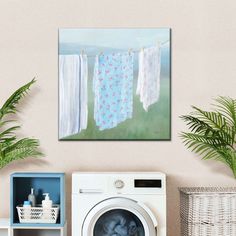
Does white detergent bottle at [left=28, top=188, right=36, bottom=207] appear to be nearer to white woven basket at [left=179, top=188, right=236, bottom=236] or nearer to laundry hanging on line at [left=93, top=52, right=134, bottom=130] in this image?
laundry hanging on line at [left=93, top=52, right=134, bottom=130]

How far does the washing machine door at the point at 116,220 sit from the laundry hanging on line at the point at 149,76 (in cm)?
88

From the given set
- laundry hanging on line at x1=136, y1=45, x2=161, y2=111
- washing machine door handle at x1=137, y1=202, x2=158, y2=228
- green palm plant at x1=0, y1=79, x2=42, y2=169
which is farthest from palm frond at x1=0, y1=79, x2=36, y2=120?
washing machine door handle at x1=137, y1=202, x2=158, y2=228

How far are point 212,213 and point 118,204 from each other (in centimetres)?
70

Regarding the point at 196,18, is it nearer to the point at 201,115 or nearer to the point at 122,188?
the point at 201,115

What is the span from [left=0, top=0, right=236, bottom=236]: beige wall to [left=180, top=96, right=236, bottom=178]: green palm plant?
0.26 feet

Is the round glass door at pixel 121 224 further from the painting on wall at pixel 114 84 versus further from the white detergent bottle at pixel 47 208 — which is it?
the painting on wall at pixel 114 84

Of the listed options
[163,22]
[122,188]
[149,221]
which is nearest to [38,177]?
[122,188]

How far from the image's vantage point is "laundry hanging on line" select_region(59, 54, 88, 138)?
13.3 feet

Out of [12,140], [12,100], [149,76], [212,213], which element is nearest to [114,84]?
[149,76]

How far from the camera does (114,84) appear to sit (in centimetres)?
405

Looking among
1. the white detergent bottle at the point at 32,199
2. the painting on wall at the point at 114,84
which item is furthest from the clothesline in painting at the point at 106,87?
the white detergent bottle at the point at 32,199

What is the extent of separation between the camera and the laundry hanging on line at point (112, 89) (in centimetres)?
405

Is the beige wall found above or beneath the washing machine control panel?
above

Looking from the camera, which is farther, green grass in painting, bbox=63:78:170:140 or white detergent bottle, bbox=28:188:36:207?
green grass in painting, bbox=63:78:170:140
